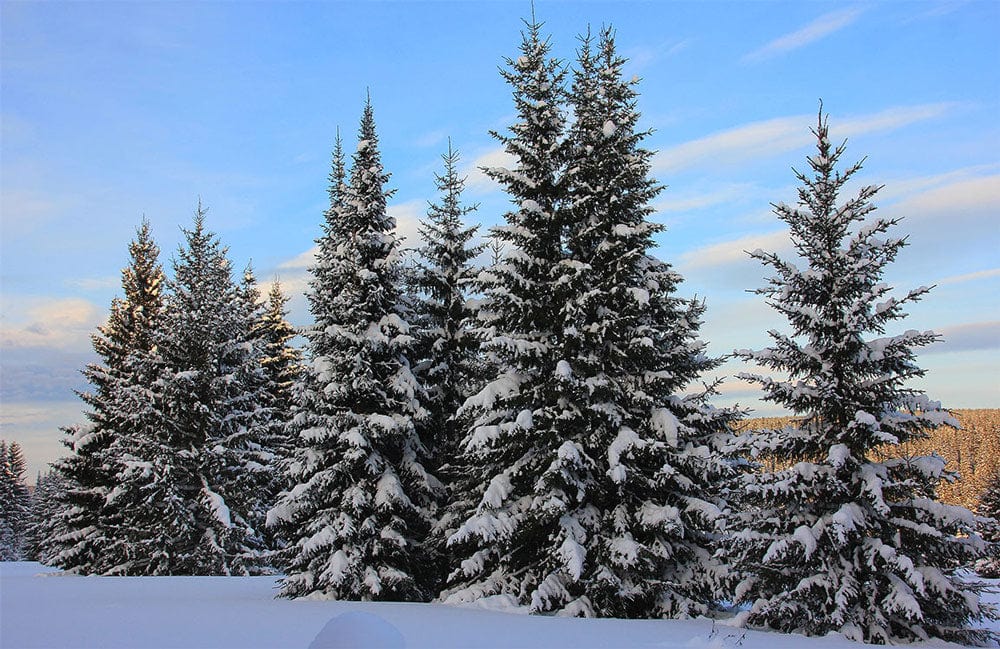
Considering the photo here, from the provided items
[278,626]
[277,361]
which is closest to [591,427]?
[278,626]

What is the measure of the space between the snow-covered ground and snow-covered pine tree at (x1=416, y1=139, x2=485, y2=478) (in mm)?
6345

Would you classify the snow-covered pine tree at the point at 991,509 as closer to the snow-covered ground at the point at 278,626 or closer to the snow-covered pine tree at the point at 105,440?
the snow-covered ground at the point at 278,626

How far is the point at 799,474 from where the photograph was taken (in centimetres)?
1269

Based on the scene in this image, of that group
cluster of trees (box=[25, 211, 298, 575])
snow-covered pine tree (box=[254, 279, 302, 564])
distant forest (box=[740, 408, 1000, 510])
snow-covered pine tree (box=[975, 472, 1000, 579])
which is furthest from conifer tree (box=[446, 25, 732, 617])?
distant forest (box=[740, 408, 1000, 510])

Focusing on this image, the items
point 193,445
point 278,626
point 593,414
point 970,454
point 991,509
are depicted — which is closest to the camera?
point 278,626

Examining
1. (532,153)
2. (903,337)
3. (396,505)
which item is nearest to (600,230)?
(532,153)

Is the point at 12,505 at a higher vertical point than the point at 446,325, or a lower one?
lower

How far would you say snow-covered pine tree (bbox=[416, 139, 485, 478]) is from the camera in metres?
20.8

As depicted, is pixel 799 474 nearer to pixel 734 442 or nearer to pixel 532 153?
pixel 734 442

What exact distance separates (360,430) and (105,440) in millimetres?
18868

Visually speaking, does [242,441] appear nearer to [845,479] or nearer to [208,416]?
[208,416]

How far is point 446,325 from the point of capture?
21797 mm

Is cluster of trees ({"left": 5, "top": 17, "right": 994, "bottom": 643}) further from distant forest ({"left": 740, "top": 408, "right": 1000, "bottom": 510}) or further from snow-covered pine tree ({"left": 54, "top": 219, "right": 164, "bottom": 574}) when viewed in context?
distant forest ({"left": 740, "top": 408, "right": 1000, "bottom": 510})

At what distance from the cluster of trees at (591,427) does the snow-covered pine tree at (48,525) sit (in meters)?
8.62
